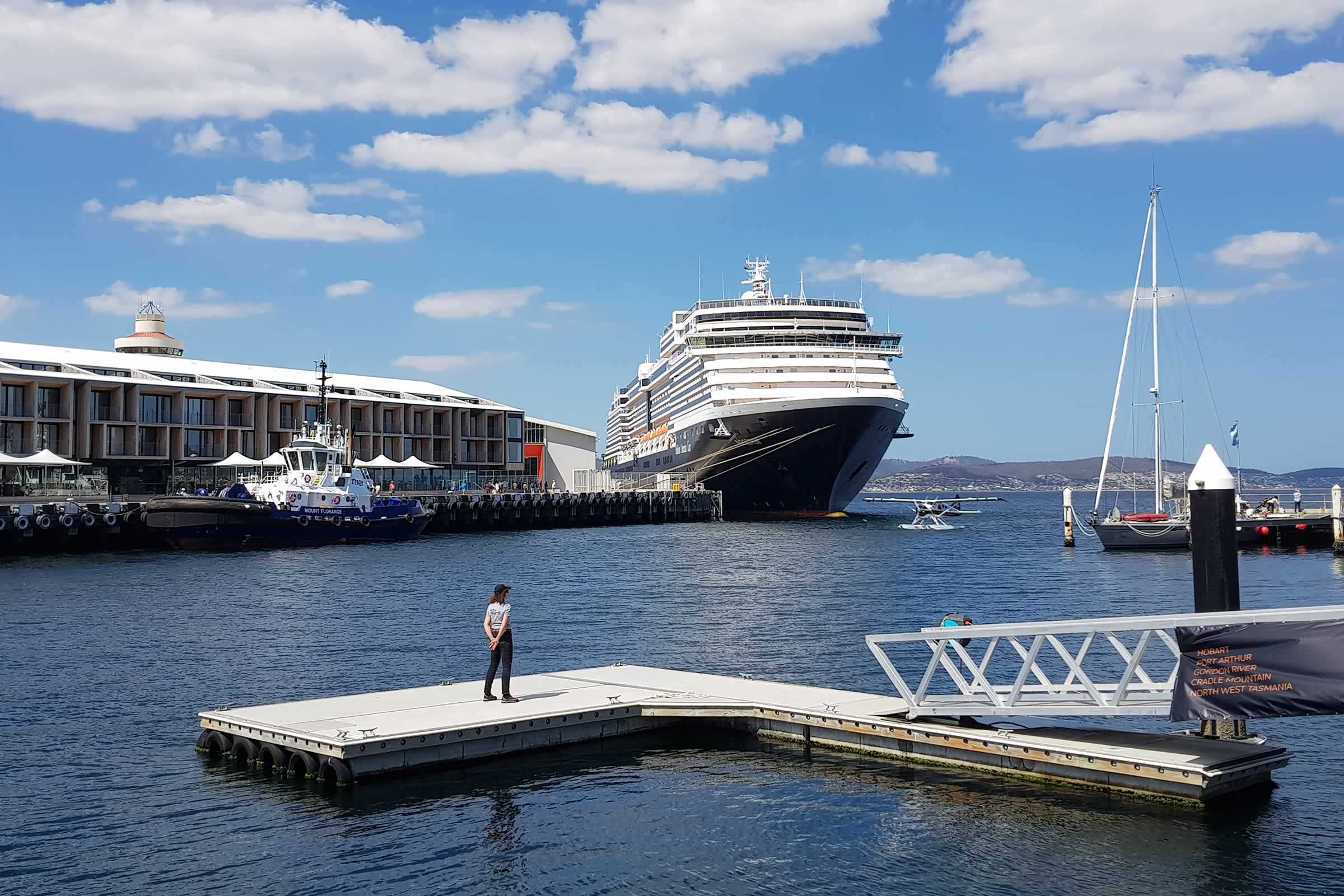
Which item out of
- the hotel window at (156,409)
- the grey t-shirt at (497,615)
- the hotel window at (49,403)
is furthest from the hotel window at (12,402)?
the grey t-shirt at (497,615)

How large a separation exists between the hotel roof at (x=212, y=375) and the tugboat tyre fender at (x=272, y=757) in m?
68.0

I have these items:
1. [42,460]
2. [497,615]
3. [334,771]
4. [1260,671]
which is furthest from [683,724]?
[42,460]

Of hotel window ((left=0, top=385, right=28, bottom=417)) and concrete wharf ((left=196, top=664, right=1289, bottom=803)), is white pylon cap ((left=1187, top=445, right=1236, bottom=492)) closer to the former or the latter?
concrete wharf ((left=196, top=664, right=1289, bottom=803))

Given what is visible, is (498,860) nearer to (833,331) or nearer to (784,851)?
(784,851)

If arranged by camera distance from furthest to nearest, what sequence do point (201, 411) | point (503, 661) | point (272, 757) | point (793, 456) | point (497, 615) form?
point (793, 456) < point (201, 411) < point (503, 661) < point (497, 615) < point (272, 757)

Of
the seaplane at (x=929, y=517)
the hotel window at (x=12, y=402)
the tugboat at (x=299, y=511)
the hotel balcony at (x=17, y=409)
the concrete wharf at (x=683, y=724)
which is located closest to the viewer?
the concrete wharf at (x=683, y=724)

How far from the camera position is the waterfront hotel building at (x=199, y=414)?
259 ft

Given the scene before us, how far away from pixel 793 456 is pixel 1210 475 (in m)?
73.1

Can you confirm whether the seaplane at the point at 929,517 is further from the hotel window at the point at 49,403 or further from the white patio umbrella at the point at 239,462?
the hotel window at the point at 49,403

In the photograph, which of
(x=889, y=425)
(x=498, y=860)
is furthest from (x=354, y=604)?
(x=889, y=425)

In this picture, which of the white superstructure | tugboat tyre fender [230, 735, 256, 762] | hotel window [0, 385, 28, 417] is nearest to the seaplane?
the white superstructure

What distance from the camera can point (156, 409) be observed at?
3369 inches

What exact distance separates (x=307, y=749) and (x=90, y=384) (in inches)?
2851

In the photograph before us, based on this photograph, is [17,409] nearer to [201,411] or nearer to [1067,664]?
[201,411]
